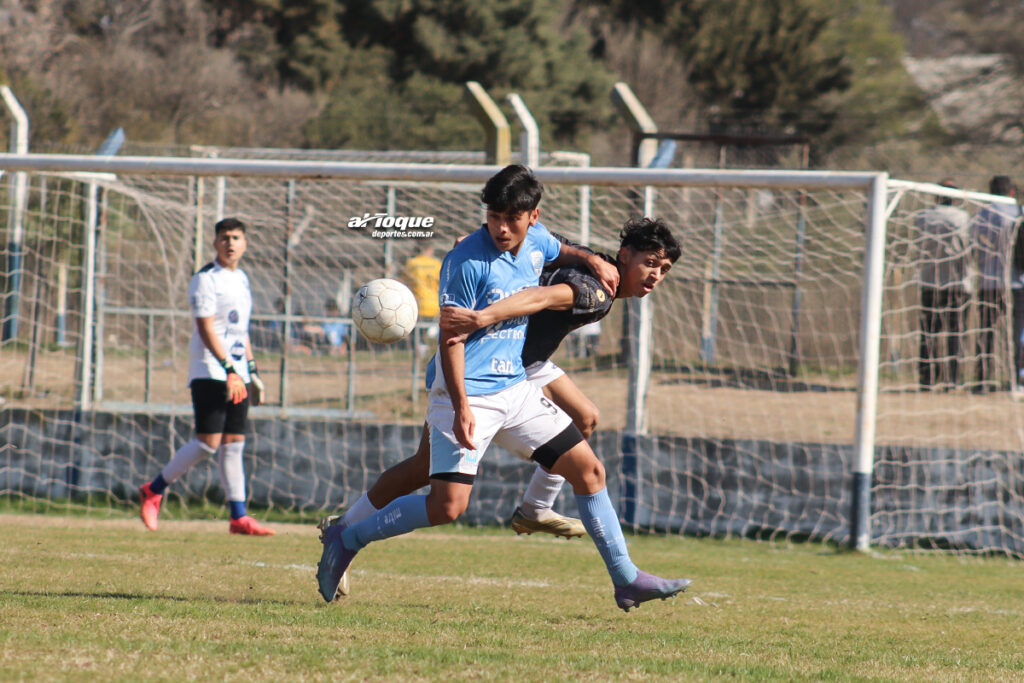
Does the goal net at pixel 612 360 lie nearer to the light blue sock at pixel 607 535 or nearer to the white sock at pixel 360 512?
the light blue sock at pixel 607 535

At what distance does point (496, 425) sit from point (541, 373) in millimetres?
819

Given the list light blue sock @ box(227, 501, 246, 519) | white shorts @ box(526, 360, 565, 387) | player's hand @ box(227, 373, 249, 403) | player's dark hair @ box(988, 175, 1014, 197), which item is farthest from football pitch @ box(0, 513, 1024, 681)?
player's dark hair @ box(988, 175, 1014, 197)

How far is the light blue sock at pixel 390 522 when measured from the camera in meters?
5.27

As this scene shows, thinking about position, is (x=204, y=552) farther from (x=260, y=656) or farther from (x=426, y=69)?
(x=426, y=69)

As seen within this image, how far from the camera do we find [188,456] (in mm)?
8383

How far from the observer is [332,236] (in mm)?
11109

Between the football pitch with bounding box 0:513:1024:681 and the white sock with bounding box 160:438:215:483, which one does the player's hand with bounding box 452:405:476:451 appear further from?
the white sock with bounding box 160:438:215:483

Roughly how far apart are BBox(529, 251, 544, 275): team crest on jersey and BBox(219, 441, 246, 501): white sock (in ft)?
13.0

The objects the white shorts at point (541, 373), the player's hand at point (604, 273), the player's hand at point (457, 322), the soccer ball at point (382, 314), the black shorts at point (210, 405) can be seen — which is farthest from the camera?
the black shorts at point (210, 405)

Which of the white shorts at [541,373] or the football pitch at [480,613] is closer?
the football pitch at [480,613]

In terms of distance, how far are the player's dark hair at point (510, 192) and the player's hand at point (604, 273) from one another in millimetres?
600

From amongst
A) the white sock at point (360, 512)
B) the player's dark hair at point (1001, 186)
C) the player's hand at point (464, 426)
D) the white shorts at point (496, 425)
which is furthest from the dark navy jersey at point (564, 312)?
the player's dark hair at point (1001, 186)

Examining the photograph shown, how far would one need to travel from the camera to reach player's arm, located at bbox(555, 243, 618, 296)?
5414mm

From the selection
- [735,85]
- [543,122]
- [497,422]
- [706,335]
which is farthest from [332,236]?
[735,85]
